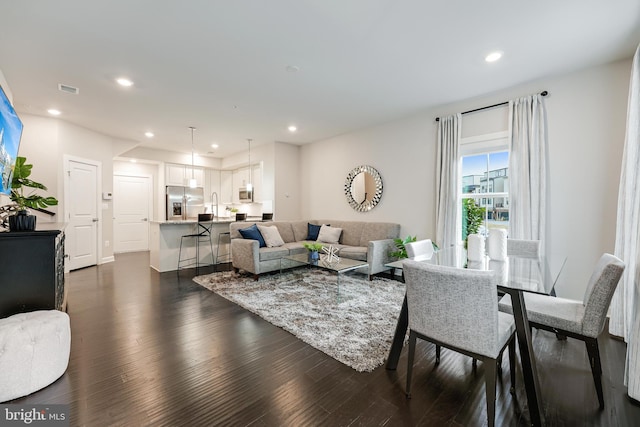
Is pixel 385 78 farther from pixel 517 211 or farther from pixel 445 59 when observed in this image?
pixel 517 211

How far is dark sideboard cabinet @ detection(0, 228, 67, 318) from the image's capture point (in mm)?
2092

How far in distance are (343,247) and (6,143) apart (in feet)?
14.6

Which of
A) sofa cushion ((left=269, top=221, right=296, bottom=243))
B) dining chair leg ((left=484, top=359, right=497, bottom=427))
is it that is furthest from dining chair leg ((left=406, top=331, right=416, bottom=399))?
sofa cushion ((left=269, top=221, right=296, bottom=243))

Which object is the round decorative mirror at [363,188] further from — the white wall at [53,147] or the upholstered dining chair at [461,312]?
the white wall at [53,147]

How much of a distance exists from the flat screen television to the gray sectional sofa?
9.24 feet

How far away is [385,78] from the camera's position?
3.37 meters

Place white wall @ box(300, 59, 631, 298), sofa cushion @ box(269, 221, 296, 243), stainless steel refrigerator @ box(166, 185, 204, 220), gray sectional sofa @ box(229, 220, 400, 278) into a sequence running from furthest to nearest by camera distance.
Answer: stainless steel refrigerator @ box(166, 185, 204, 220) → sofa cushion @ box(269, 221, 296, 243) → gray sectional sofa @ box(229, 220, 400, 278) → white wall @ box(300, 59, 631, 298)

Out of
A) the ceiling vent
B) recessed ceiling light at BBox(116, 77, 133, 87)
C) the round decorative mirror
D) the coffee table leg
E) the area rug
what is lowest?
the area rug

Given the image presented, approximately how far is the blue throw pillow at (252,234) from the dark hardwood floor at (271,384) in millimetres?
2128

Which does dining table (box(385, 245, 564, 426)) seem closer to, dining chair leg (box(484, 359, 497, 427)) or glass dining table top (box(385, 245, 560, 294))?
glass dining table top (box(385, 245, 560, 294))

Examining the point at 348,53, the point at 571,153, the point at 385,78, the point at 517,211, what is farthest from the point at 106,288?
the point at 571,153

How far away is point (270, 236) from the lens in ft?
16.7

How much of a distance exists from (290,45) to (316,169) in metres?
4.10

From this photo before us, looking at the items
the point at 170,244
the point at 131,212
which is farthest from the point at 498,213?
the point at 131,212
